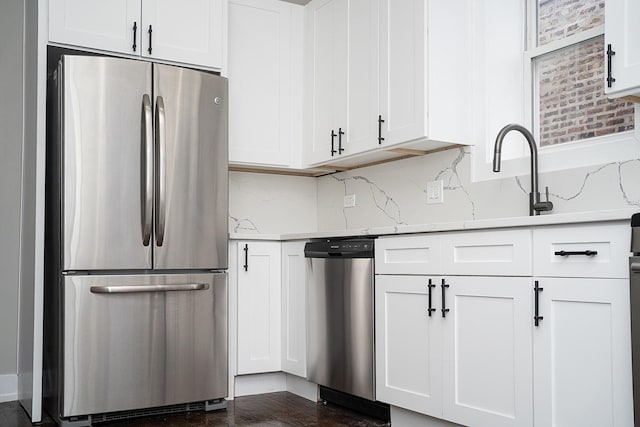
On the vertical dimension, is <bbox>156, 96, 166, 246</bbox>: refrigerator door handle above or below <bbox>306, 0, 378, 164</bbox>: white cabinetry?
below

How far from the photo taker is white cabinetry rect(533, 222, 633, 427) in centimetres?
203

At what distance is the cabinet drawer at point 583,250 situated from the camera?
2.05 metres

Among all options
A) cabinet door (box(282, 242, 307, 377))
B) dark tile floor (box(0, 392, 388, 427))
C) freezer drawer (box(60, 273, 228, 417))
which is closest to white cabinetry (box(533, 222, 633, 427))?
dark tile floor (box(0, 392, 388, 427))

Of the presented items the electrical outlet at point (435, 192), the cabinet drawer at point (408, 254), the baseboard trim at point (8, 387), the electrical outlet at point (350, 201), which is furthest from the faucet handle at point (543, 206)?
the baseboard trim at point (8, 387)

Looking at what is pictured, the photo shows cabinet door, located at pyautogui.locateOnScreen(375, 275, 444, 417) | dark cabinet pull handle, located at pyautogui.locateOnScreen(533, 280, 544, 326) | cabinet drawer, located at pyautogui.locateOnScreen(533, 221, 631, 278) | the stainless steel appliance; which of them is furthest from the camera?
cabinet door, located at pyautogui.locateOnScreen(375, 275, 444, 417)

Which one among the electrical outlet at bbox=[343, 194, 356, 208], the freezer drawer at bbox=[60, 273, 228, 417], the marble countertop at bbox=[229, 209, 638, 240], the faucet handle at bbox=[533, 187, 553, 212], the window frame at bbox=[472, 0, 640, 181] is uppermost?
the window frame at bbox=[472, 0, 640, 181]

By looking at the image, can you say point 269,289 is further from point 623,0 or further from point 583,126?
point 623,0

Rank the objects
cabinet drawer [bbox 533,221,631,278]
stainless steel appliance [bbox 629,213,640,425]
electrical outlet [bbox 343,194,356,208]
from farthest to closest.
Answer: electrical outlet [bbox 343,194,356,208]
cabinet drawer [bbox 533,221,631,278]
stainless steel appliance [bbox 629,213,640,425]

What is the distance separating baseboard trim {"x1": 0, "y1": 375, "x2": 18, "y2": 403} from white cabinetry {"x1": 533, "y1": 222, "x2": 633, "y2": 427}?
2.88 metres

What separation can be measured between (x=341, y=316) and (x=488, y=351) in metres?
0.98

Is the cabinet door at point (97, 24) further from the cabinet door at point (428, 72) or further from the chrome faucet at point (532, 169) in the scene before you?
the chrome faucet at point (532, 169)

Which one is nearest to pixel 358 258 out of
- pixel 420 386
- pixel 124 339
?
pixel 420 386

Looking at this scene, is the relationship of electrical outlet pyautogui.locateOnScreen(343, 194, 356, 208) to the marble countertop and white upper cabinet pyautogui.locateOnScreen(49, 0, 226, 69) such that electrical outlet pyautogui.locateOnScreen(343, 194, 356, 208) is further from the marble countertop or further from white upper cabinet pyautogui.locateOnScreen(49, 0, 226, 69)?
white upper cabinet pyautogui.locateOnScreen(49, 0, 226, 69)

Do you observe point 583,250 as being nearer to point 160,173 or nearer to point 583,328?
point 583,328
